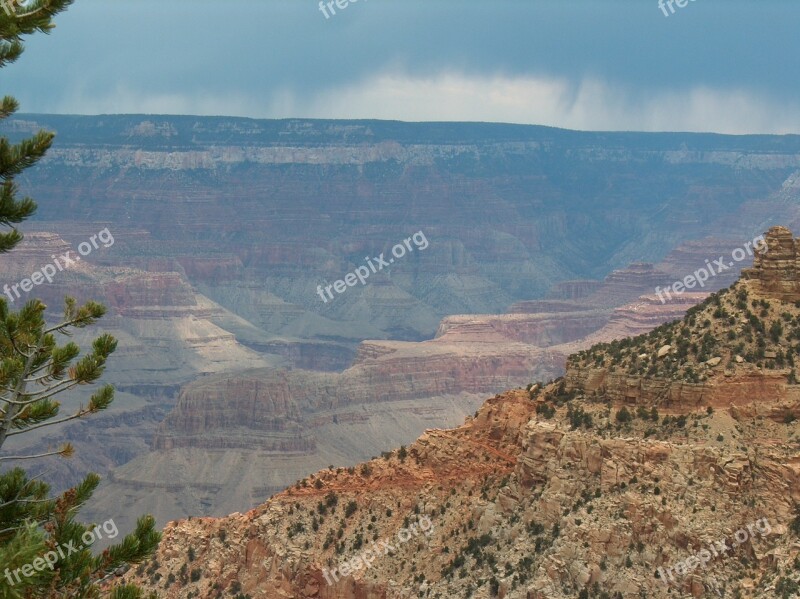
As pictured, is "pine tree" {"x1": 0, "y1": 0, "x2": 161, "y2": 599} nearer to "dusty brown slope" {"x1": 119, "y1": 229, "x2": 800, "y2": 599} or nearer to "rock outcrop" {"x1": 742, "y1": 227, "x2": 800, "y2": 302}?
"dusty brown slope" {"x1": 119, "y1": 229, "x2": 800, "y2": 599}

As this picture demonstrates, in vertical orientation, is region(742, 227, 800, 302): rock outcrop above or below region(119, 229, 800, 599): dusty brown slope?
above

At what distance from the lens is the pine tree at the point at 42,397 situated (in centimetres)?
2750

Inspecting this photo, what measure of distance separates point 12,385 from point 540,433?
21.2 m

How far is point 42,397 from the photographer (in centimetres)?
2916

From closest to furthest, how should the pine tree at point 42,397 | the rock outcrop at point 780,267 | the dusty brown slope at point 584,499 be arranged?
the pine tree at point 42,397 < the dusty brown slope at point 584,499 < the rock outcrop at point 780,267

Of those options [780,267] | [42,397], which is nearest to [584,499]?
[780,267]

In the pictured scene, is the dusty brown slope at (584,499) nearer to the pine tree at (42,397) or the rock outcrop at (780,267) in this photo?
the rock outcrop at (780,267)

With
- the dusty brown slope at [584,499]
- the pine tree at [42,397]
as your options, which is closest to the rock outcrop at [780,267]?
the dusty brown slope at [584,499]

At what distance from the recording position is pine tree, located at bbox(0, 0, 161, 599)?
90.2ft

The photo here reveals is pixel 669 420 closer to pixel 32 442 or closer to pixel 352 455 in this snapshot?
pixel 352 455

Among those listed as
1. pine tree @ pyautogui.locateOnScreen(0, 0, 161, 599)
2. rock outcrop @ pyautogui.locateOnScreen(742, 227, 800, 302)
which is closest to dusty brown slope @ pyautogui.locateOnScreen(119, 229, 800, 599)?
rock outcrop @ pyautogui.locateOnScreen(742, 227, 800, 302)

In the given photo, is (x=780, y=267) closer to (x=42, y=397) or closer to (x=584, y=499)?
(x=584, y=499)

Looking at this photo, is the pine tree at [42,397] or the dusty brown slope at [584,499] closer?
the pine tree at [42,397]

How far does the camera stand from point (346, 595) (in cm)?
4900
